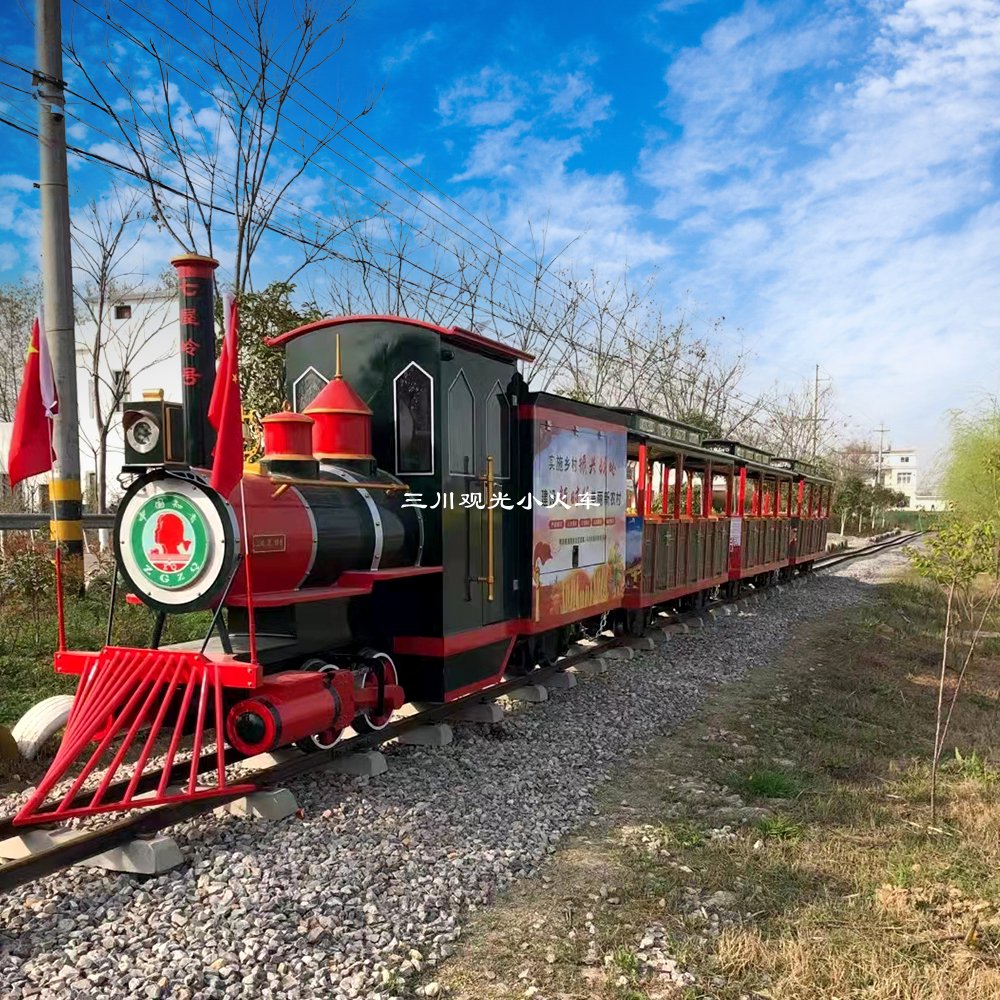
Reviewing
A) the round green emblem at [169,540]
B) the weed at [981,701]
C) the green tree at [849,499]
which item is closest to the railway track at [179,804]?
the round green emblem at [169,540]

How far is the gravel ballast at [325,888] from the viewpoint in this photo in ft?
10.4

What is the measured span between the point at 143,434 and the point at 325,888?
2.51 m

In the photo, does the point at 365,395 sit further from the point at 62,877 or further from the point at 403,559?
the point at 62,877

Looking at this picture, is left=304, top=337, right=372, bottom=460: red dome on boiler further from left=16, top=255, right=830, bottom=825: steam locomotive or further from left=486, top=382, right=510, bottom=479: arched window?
left=486, top=382, right=510, bottom=479: arched window

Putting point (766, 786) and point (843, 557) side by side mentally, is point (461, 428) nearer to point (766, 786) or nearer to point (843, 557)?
point (766, 786)

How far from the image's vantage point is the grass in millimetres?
3354

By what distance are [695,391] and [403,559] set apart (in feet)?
86.2

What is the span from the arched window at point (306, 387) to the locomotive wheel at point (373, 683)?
204 cm

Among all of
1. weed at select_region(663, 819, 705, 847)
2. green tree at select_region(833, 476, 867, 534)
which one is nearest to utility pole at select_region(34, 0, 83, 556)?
weed at select_region(663, 819, 705, 847)

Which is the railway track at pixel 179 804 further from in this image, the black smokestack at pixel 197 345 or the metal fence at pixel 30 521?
the metal fence at pixel 30 521

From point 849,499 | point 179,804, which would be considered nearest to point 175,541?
point 179,804

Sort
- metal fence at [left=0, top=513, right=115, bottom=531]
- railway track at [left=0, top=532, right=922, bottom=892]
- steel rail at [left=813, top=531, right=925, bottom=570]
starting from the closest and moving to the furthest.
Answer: railway track at [left=0, top=532, right=922, bottom=892], metal fence at [left=0, top=513, right=115, bottom=531], steel rail at [left=813, top=531, right=925, bottom=570]

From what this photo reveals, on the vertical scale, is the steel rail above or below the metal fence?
below

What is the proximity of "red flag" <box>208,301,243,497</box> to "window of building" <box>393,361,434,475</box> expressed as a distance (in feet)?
6.61
